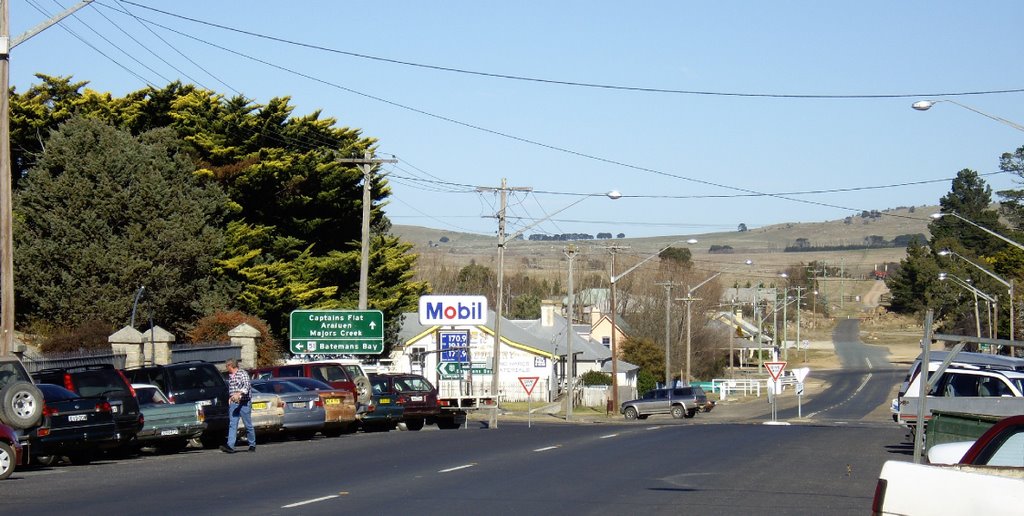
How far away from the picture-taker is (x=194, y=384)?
2547cm

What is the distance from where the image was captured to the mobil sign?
45.2m

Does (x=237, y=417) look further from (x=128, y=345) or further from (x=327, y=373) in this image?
(x=128, y=345)

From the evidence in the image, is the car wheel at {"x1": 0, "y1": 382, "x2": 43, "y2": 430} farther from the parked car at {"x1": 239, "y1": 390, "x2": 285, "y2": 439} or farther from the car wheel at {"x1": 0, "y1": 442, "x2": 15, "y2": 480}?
the parked car at {"x1": 239, "y1": 390, "x2": 285, "y2": 439}

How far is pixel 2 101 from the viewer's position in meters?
23.6

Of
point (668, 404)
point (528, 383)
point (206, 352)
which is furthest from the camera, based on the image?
point (668, 404)

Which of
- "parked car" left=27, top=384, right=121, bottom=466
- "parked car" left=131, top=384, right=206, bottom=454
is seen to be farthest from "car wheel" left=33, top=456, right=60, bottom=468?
"parked car" left=131, top=384, right=206, bottom=454

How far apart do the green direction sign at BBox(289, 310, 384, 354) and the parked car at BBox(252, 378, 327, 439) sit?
49.8 feet

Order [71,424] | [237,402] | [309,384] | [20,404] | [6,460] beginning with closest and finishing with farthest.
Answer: [6,460] < [20,404] < [71,424] < [237,402] < [309,384]

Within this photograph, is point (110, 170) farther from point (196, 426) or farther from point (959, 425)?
point (959, 425)

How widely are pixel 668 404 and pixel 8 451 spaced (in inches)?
1668

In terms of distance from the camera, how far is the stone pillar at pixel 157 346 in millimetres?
34188

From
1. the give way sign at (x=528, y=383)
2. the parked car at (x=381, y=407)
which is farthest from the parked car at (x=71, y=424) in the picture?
the give way sign at (x=528, y=383)

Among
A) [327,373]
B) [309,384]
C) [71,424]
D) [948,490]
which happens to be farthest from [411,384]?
[948,490]

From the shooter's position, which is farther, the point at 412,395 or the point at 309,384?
the point at 412,395
